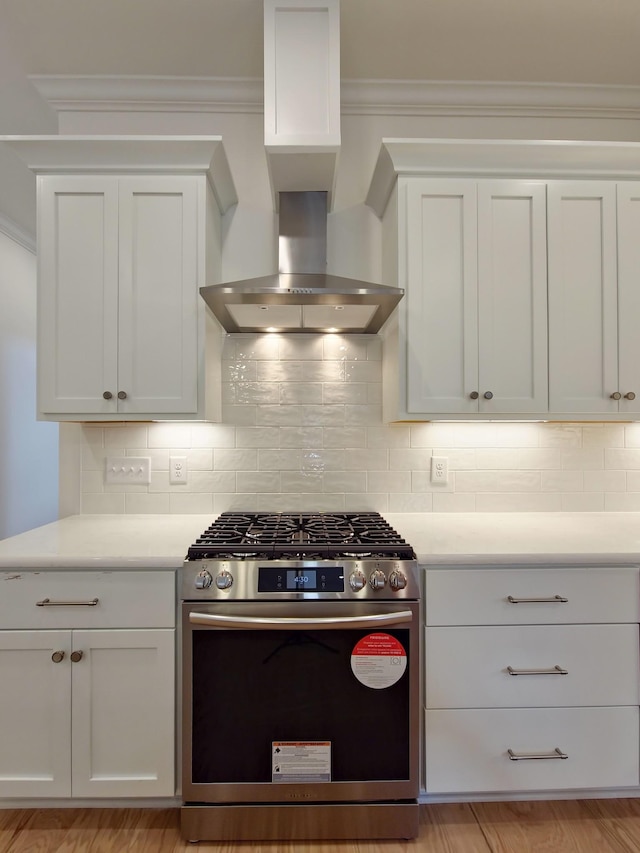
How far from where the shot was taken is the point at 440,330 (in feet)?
6.95

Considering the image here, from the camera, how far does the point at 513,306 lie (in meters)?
2.13

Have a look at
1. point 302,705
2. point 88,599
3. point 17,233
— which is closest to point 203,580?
point 88,599

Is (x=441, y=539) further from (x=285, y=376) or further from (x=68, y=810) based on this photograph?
(x=68, y=810)

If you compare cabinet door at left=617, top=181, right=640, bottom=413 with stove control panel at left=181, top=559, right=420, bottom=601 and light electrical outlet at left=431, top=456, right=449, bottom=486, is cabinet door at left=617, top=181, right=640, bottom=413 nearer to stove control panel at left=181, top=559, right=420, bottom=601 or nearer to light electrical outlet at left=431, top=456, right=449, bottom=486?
light electrical outlet at left=431, top=456, right=449, bottom=486

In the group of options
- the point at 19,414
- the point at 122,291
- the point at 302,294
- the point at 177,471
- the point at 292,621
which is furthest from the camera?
the point at 19,414

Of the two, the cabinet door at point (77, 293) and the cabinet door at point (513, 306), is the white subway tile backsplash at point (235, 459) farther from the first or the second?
the cabinet door at point (513, 306)

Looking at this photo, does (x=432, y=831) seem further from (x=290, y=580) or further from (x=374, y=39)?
(x=374, y=39)

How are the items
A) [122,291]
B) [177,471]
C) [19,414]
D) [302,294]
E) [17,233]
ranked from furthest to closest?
[19,414] → [17,233] → [177,471] → [122,291] → [302,294]

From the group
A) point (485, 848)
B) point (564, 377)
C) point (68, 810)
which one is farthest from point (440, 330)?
point (68, 810)

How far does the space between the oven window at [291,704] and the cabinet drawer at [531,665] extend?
5.8 inches

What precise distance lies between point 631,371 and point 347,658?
1626 mm

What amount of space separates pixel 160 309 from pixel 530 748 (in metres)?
2.09

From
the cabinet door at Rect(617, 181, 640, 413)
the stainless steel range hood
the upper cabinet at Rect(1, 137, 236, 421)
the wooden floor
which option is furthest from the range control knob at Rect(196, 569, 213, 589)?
the cabinet door at Rect(617, 181, 640, 413)

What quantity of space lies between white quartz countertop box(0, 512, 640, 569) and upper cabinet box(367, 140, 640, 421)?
47 cm
